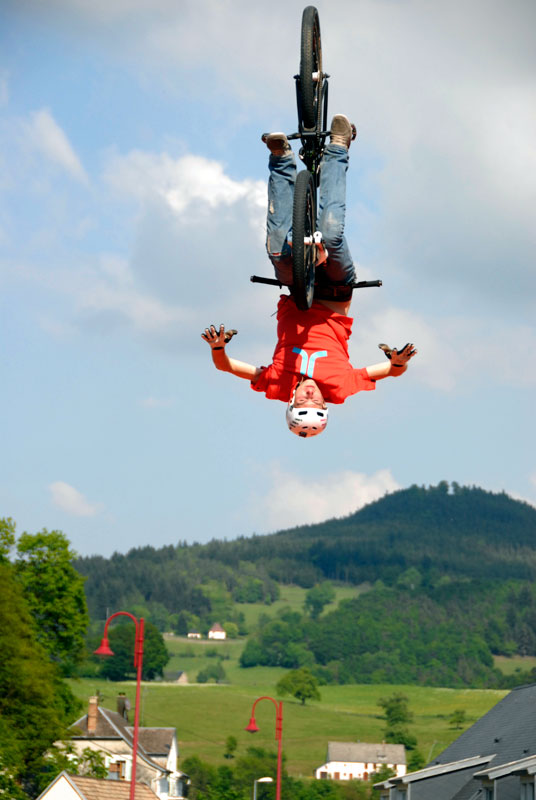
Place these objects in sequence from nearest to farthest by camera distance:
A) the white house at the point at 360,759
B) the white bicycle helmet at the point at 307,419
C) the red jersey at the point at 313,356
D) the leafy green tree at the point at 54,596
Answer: the white bicycle helmet at the point at 307,419
the red jersey at the point at 313,356
the leafy green tree at the point at 54,596
the white house at the point at 360,759

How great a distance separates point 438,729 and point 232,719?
26195 mm

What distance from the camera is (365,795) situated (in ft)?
355

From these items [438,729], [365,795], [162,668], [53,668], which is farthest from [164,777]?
[162,668]

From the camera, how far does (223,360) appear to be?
13.0 metres

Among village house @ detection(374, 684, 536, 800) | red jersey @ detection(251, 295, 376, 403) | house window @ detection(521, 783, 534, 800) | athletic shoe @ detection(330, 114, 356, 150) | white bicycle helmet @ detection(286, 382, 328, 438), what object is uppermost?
athletic shoe @ detection(330, 114, 356, 150)

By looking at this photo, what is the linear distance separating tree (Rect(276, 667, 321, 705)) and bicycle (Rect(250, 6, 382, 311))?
534 ft

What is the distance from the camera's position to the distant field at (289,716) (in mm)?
135000

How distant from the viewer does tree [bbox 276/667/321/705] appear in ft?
557

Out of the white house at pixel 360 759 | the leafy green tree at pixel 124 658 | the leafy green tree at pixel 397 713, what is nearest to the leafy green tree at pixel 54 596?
the white house at pixel 360 759

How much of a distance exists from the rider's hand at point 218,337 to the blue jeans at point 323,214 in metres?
1.06

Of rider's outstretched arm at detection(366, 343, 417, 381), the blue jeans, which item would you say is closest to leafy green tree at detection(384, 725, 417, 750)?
rider's outstretched arm at detection(366, 343, 417, 381)

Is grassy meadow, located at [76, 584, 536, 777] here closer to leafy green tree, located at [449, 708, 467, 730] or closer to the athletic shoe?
leafy green tree, located at [449, 708, 467, 730]

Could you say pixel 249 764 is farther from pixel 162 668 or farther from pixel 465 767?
pixel 162 668

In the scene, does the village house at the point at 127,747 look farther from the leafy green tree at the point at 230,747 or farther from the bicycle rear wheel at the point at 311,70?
the bicycle rear wheel at the point at 311,70
